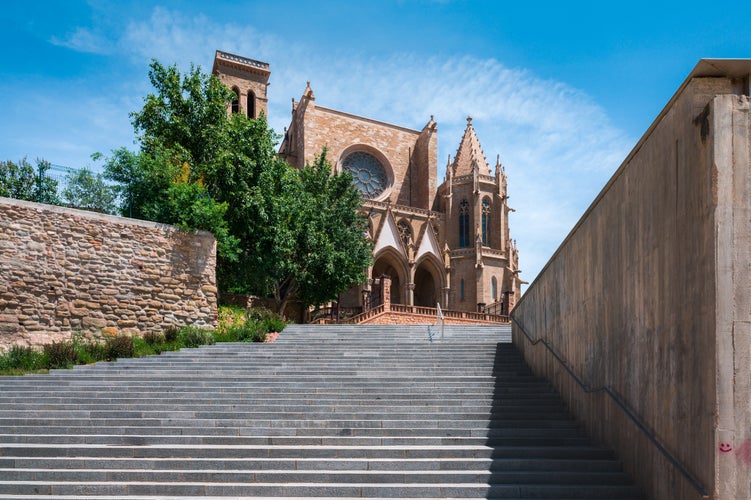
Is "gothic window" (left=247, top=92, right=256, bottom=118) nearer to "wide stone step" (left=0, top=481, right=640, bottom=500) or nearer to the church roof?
the church roof

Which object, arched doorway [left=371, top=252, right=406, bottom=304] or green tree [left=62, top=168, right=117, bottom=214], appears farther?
arched doorway [left=371, top=252, right=406, bottom=304]

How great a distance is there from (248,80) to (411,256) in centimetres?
1637

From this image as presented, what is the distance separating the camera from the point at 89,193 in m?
22.0

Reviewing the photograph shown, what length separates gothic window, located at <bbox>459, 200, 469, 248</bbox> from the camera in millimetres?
41969

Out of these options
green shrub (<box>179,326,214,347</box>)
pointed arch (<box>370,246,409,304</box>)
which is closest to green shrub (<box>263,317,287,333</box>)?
green shrub (<box>179,326,214,347</box>)

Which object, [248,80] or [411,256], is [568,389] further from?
[248,80]

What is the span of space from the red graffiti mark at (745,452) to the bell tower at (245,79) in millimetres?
39670

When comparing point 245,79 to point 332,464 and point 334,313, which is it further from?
point 332,464

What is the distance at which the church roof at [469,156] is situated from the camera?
4369cm

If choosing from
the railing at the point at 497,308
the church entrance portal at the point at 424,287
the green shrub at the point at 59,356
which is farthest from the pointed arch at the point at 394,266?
the green shrub at the point at 59,356

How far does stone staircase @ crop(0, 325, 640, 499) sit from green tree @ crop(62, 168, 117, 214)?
9.31 metres

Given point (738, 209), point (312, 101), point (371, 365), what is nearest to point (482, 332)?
point (371, 365)

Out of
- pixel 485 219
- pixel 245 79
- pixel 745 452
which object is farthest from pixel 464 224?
pixel 745 452

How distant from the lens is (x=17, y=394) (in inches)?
403
